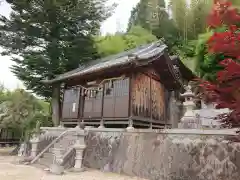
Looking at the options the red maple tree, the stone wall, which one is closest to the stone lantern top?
the stone wall

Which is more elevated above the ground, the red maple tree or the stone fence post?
the red maple tree

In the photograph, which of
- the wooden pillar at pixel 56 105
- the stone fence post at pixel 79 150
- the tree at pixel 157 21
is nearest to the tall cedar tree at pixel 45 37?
the wooden pillar at pixel 56 105

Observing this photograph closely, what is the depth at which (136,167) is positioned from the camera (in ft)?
26.6

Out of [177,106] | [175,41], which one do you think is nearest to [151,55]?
[177,106]

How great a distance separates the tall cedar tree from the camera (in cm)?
1623

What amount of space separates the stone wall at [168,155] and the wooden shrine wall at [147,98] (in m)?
2.43

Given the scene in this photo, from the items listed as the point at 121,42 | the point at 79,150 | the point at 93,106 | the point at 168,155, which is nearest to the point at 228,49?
the point at 168,155

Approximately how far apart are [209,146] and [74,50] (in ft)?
44.4

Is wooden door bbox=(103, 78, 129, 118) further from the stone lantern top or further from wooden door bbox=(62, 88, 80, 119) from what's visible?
the stone lantern top

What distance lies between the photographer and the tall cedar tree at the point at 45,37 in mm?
16234

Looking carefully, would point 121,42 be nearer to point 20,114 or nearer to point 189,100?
point 20,114

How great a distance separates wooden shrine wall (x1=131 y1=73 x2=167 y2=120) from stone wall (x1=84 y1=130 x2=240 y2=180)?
2.43 meters

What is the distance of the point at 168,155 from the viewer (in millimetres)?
7305

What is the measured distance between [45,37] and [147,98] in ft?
31.9
